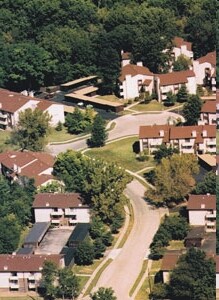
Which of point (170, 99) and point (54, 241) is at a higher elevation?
point (170, 99)

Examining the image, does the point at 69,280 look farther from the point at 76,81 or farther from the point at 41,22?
the point at 41,22

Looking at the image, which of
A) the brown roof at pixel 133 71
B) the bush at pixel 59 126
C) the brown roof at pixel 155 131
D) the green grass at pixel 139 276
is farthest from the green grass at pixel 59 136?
the green grass at pixel 139 276

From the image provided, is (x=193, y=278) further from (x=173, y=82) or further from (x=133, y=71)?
(x=133, y=71)

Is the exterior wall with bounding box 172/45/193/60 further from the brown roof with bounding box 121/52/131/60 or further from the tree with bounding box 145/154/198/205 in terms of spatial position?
the tree with bounding box 145/154/198/205

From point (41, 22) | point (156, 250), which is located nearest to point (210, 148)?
point (156, 250)

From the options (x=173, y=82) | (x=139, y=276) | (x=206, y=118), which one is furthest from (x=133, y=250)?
(x=173, y=82)
